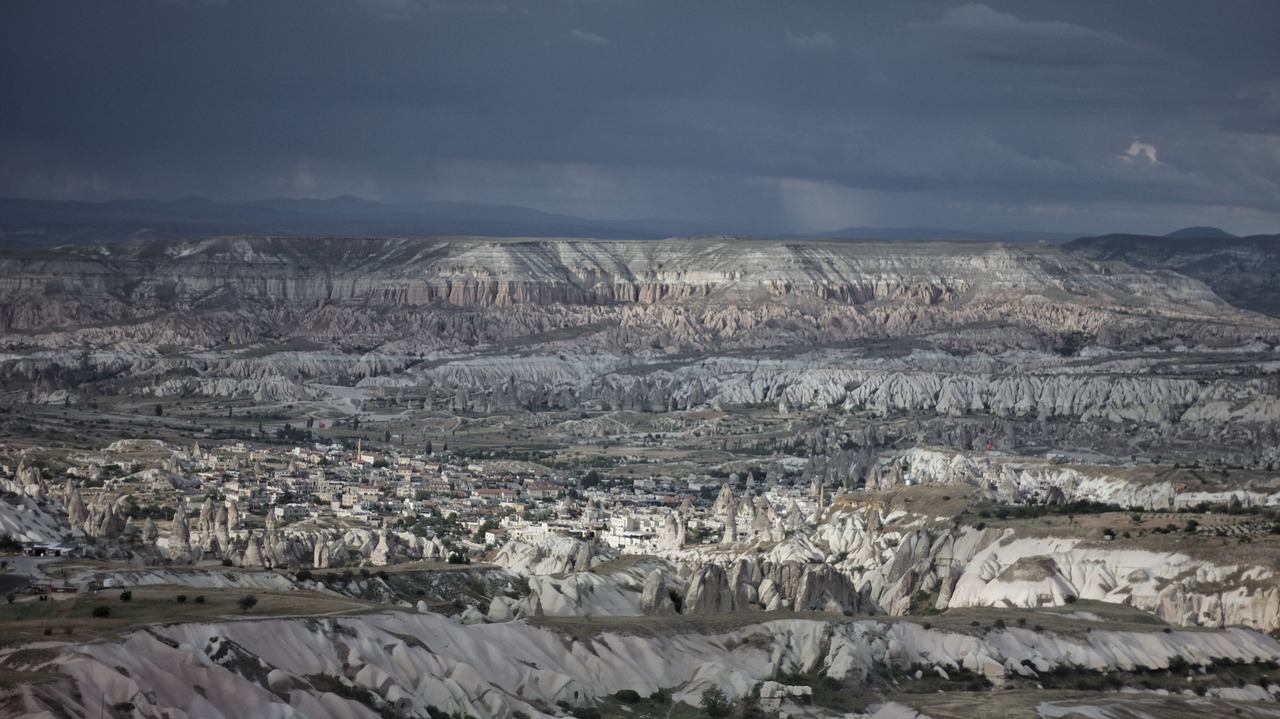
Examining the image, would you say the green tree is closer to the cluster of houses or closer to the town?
the town

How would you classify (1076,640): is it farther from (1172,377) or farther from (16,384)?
(16,384)

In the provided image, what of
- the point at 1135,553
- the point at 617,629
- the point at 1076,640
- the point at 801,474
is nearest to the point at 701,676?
the point at 617,629

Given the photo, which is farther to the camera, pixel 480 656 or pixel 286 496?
pixel 286 496

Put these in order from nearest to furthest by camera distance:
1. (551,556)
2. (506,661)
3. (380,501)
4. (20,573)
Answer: (506,661) → (20,573) → (551,556) → (380,501)

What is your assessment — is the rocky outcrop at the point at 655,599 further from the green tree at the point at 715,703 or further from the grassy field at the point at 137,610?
the green tree at the point at 715,703

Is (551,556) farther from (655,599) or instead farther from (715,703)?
(715,703)

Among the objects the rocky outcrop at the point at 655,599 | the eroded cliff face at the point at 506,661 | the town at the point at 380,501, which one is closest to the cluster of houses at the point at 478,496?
the town at the point at 380,501

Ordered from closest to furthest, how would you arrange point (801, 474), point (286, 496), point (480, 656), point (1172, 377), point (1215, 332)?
point (480, 656), point (286, 496), point (801, 474), point (1172, 377), point (1215, 332)

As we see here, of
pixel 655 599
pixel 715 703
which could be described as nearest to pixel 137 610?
pixel 715 703
